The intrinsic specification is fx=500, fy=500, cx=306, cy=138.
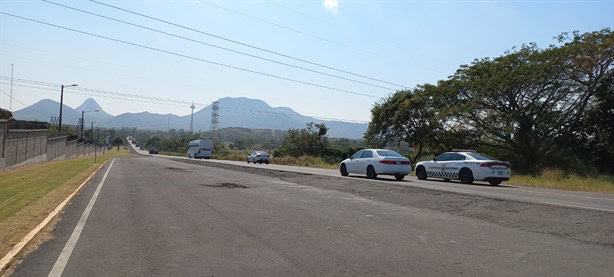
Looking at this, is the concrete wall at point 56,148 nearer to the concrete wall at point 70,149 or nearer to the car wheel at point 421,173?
the concrete wall at point 70,149

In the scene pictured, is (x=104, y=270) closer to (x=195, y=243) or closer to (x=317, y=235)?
(x=195, y=243)

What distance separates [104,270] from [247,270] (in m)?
1.82

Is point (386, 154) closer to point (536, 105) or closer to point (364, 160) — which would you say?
point (364, 160)

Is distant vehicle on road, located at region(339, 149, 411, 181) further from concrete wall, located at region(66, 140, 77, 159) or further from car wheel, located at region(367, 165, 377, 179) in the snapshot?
concrete wall, located at region(66, 140, 77, 159)

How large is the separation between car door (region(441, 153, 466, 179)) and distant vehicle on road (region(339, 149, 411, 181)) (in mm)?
1788

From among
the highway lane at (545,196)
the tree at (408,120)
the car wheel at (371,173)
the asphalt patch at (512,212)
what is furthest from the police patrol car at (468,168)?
the tree at (408,120)

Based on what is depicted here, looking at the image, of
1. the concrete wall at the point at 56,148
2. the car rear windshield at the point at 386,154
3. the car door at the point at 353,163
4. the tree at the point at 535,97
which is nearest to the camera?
the car rear windshield at the point at 386,154

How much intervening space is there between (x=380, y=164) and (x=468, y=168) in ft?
13.0

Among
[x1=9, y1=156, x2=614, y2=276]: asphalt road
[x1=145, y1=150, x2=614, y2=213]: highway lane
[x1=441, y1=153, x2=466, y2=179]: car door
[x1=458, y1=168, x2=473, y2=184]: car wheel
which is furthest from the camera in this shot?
[x1=441, y1=153, x2=466, y2=179]: car door

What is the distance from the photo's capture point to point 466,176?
75.3 feet

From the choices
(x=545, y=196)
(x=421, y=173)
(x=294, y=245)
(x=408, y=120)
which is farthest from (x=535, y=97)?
(x=294, y=245)

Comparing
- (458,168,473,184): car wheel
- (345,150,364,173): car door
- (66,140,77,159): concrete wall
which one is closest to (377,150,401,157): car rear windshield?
(345,150,364,173): car door

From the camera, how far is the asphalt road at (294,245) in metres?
6.56

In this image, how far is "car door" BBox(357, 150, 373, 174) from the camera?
24442mm
